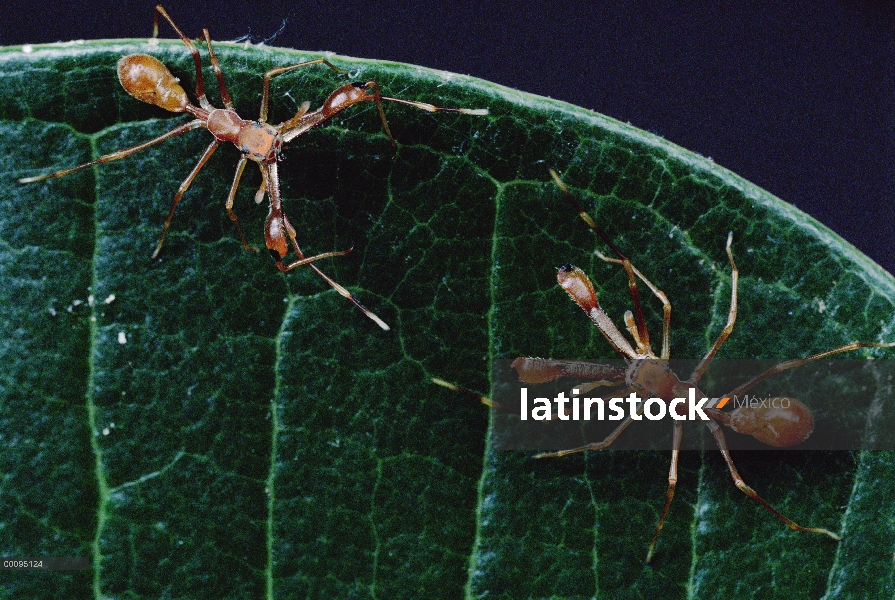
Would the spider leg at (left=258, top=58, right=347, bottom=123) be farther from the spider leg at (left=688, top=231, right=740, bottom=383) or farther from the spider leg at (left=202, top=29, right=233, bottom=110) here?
the spider leg at (left=688, top=231, right=740, bottom=383)

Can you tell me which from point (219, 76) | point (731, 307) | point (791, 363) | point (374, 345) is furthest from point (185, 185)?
point (791, 363)

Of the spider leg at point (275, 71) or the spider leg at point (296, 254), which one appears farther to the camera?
the spider leg at point (296, 254)

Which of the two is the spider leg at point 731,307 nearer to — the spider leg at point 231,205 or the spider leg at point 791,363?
the spider leg at point 791,363

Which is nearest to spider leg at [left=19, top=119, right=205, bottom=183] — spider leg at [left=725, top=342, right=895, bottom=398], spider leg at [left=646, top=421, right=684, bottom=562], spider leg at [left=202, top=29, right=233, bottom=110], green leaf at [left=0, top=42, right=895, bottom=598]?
green leaf at [left=0, top=42, right=895, bottom=598]

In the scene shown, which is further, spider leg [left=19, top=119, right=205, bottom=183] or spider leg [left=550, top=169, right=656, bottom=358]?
spider leg [left=550, top=169, right=656, bottom=358]

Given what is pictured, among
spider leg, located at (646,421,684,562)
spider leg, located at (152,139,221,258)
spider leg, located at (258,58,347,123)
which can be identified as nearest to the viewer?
spider leg, located at (258,58,347,123)

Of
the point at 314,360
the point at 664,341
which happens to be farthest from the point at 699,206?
the point at 314,360

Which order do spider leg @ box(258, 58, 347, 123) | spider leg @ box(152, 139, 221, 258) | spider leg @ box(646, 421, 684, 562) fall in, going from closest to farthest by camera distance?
spider leg @ box(258, 58, 347, 123) → spider leg @ box(152, 139, 221, 258) → spider leg @ box(646, 421, 684, 562)

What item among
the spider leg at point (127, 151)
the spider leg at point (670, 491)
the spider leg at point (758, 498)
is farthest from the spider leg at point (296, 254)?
the spider leg at point (758, 498)
